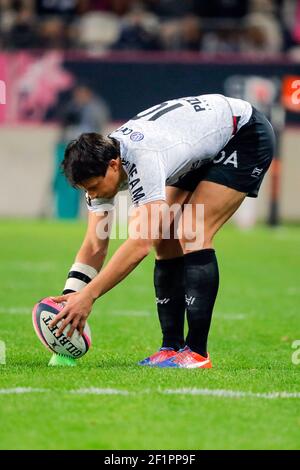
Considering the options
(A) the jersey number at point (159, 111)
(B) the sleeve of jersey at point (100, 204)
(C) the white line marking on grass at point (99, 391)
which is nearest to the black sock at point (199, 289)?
(B) the sleeve of jersey at point (100, 204)

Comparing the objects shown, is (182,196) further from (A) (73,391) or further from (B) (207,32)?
(B) (207,32)

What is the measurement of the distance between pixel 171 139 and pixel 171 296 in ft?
3.53

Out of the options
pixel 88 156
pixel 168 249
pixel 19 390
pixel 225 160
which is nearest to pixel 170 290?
pixel 168 249

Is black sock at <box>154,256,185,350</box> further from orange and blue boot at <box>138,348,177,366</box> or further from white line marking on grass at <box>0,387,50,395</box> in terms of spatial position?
white line marking on grass at <box>0,387,50,395</box>

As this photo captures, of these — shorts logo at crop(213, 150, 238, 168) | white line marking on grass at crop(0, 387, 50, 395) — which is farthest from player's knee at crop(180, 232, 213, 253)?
white line marking on grass at crop(0, 387, 50, 395)

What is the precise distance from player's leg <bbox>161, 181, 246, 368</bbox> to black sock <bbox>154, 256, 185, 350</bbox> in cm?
28

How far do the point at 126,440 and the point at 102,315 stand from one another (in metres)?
5.05

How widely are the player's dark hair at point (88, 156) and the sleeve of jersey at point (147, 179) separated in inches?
5.8

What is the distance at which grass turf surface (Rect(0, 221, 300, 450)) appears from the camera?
4.80 m

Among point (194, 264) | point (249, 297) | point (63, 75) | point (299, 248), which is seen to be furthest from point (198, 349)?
point (63, 75)

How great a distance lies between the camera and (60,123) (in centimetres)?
2120

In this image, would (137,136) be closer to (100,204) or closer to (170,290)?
(100,204)

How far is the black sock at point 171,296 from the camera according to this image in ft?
22.5

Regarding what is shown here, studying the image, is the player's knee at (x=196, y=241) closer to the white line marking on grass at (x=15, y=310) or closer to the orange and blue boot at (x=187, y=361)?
the orange and blue boot at (x=187, y=361)
